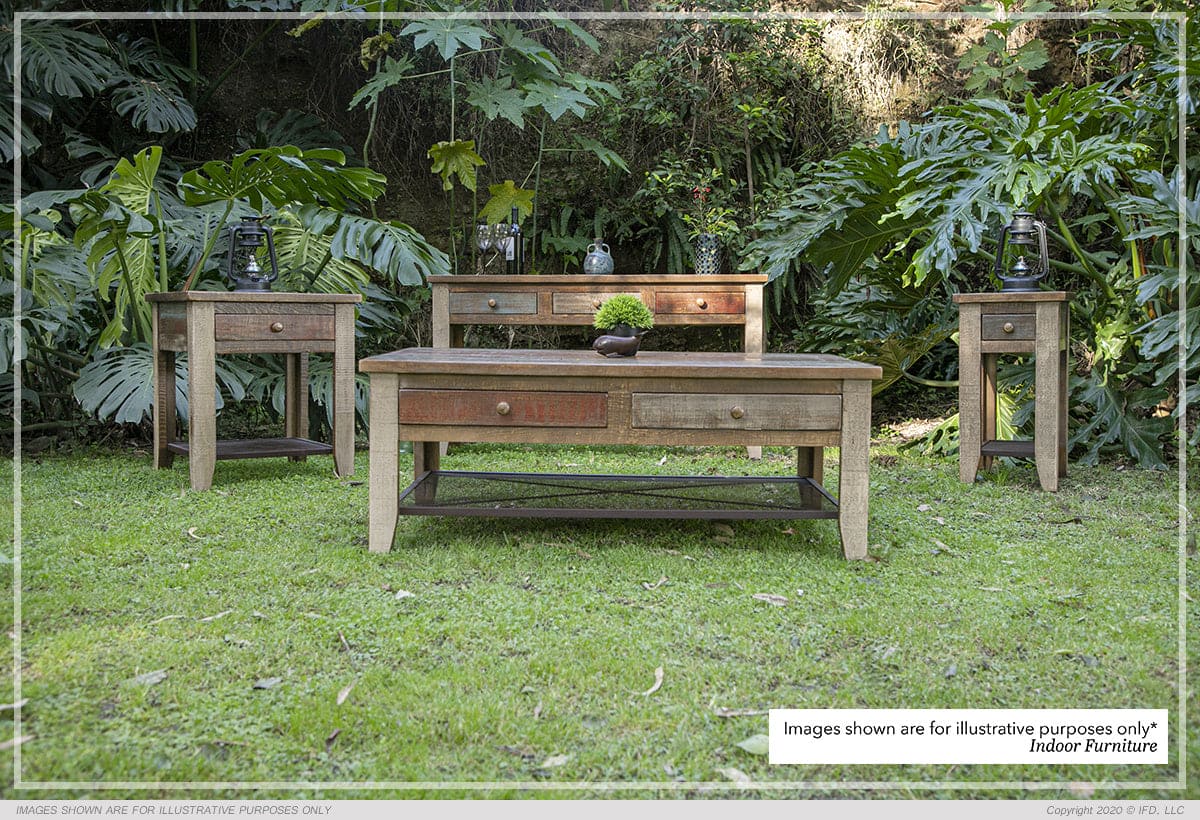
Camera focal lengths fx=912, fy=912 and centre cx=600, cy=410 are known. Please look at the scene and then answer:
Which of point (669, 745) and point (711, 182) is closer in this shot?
Answer: point (669, 745)

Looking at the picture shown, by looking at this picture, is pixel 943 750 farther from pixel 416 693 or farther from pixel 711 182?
pixel 711 182

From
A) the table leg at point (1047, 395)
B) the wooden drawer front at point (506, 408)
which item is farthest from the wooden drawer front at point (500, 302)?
the table leg at point (1047, 395)

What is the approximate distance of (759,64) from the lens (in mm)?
5863

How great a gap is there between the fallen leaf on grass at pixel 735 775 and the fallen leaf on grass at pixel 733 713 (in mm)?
177

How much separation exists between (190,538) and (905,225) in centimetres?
324

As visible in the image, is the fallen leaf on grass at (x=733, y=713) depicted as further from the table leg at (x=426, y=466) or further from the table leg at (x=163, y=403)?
the table leg at (x=163, y=403)

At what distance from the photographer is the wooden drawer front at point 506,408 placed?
8.32ft

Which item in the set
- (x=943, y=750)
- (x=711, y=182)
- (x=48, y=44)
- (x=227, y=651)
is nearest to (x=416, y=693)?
(x=227, y=651)

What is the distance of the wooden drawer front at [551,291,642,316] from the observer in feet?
15.2

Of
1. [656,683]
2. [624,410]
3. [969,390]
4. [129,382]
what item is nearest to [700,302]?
[969,390]

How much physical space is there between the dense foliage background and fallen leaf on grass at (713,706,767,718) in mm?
2328

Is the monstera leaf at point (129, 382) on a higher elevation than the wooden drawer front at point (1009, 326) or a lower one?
lower

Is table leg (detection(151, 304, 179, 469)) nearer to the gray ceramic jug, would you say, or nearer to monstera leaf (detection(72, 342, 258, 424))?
monstera leaf (detection(72, 342, 258, 424))

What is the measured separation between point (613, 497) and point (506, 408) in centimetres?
52
